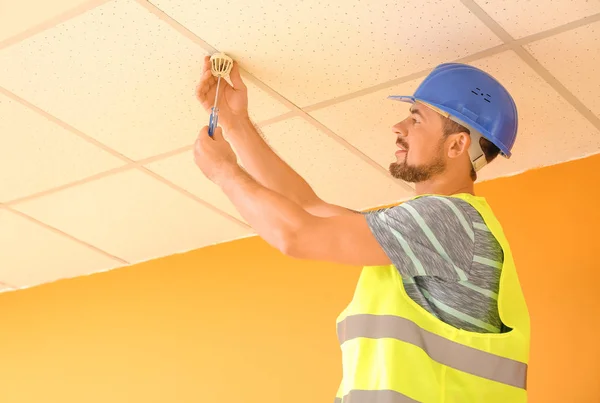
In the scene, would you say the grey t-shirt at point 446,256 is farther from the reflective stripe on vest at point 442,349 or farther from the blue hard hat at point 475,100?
the blue hard hat at point 475,100

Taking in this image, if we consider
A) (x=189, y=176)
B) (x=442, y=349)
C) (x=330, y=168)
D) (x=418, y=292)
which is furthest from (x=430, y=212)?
(x=189, y=176)

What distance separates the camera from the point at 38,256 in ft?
11.2

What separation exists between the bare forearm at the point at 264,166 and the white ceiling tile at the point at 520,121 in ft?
0.67

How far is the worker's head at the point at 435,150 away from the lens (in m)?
2.00

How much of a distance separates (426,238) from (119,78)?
0.98 meters

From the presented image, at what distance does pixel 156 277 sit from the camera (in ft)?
10.9

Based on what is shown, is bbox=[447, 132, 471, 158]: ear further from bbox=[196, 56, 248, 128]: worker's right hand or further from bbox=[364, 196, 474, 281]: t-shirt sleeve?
bbox=[196, 56, 248, 128]: worker's right hand

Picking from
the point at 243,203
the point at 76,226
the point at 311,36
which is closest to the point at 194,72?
→ the point at 311,36

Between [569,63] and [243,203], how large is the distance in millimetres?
890

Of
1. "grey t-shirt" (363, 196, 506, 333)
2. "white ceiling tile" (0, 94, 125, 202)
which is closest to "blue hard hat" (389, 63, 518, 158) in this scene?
"grey t-shirt" (363, 196, 506, 333)

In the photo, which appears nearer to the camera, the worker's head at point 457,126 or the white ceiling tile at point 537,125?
the worker's head at point 457,126

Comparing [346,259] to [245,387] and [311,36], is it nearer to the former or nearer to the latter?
[311,36]

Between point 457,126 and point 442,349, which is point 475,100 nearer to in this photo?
point 457,126

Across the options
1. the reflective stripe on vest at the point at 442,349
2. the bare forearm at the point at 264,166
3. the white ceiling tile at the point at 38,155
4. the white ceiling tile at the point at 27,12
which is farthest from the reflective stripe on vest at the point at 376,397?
the white ceiling tile at the point at 38,155
